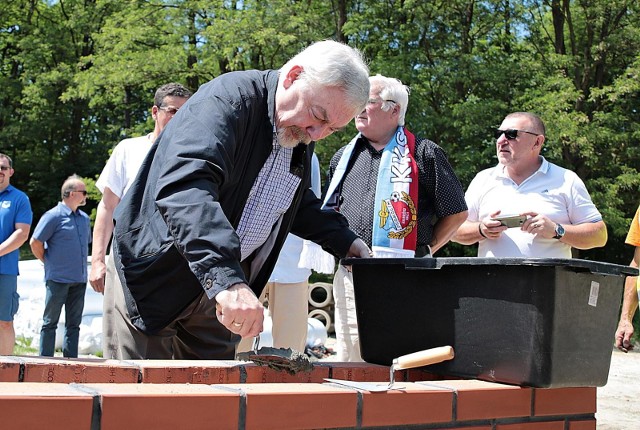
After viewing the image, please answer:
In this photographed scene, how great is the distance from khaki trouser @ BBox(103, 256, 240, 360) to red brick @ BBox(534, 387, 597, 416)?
3.77ft

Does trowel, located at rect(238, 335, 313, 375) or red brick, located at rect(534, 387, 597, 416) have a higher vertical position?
trowel, located at rect(238, 335, 313, 375)

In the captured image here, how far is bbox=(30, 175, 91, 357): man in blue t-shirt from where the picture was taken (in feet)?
23.7

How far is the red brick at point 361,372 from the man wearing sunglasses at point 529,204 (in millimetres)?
1747

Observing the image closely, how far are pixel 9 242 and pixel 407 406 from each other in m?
5.26

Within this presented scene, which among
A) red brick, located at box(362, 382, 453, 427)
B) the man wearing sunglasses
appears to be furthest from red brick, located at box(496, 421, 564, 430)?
the man wearing sunglasses

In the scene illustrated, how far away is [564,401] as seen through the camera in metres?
2.48

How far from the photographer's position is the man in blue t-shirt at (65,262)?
724 centimetres

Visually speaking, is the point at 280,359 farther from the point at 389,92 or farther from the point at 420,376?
the point at 389,92

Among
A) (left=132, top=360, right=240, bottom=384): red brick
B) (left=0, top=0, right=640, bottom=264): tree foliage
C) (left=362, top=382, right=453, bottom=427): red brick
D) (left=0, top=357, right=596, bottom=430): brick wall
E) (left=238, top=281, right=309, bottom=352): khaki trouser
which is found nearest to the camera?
(left=0, top=357, right=596, bottom=430): brick wall

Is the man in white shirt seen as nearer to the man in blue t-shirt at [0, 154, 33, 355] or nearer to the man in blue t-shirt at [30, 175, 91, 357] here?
the man in blue t-shirt at [0, 154, 33, 355]

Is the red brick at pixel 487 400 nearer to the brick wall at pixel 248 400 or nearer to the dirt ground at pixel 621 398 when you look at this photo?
the brick wall at pixel 248 400

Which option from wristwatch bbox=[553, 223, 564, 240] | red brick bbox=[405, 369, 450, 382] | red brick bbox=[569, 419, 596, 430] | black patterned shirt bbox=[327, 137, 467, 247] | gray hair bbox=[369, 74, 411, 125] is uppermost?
gray hair bbox=[369, 74, 411, 125]

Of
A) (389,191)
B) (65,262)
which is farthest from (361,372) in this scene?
(65,262)

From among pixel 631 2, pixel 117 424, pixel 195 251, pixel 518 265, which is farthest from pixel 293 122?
pixel 631 2
